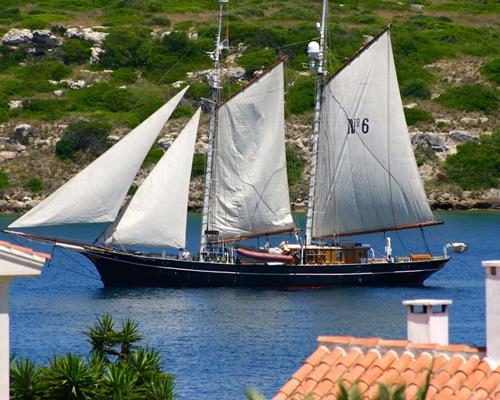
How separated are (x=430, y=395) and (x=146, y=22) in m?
116

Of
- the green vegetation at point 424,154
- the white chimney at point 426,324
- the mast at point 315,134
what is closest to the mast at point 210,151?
the mast at point 315,134

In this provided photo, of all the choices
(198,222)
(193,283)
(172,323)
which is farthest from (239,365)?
(198,222)

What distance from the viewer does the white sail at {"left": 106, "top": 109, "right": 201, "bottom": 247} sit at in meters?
54.4

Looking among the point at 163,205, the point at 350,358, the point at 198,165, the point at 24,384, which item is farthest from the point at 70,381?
the point at 198,165

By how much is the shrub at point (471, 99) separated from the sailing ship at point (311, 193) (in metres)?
50.2

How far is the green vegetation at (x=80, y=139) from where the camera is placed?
10369cm

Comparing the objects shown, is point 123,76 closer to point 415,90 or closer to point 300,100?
point 300,100

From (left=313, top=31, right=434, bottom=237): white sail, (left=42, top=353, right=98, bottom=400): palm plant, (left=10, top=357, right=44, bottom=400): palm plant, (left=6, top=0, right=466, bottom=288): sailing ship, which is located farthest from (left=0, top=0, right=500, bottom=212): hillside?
(left=10, top=357, right=44, bottom=400): palm plant

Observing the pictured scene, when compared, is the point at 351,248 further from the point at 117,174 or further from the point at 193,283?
the point at 117,174

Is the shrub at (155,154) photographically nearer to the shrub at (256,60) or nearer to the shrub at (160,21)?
the shrub at (256,60)

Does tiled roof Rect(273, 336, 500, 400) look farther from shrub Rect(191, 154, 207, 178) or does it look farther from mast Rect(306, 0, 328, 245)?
shrub Rect(191, 154, 207, 178)

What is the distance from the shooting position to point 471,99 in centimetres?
10875

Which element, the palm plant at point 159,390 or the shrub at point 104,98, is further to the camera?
the shrub at point 104,98

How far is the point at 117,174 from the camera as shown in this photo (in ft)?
174
